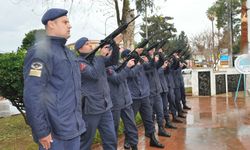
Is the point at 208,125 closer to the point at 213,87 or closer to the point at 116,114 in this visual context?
the point at 116,114

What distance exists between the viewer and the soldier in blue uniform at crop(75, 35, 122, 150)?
4.44 m

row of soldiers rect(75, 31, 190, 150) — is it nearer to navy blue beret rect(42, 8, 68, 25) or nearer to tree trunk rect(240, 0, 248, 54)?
navy blue beret rect(42, 8, 68, 25)

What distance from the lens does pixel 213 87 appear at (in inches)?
644

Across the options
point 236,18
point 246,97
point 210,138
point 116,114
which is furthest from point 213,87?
point 236,18

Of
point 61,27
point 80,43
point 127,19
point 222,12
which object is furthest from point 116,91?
point 222,12

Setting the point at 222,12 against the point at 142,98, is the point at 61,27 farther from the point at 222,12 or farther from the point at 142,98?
the point at 222,12

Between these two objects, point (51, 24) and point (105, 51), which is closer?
point (51, 24)

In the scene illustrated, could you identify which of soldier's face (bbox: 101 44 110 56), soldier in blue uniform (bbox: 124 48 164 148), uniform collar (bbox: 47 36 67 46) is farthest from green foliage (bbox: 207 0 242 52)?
uniform collar (bbox: 47 36 67 46)

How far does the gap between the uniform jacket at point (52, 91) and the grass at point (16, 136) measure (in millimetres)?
3179

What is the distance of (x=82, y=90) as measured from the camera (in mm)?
4512

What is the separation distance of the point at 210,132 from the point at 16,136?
155 inches

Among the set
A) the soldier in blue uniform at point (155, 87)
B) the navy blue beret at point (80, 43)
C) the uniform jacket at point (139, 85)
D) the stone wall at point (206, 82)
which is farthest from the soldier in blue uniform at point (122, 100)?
the stone wall at point (206, 82)

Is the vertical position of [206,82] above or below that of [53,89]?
below

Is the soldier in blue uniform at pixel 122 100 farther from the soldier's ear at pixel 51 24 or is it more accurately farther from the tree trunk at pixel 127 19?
the tree trunk at pixel 127 19
